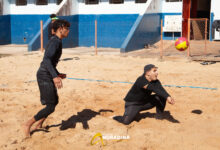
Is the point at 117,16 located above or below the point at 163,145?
above

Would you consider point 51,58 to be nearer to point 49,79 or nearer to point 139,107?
point 49,79

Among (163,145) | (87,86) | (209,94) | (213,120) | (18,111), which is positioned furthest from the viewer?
(87,86)

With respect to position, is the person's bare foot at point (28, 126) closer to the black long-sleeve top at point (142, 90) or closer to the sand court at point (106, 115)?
the sand court at point (106, 115)

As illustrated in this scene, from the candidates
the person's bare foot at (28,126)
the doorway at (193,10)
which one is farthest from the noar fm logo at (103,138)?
the doorway at (193,10)

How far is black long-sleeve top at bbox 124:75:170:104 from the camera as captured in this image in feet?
17.5

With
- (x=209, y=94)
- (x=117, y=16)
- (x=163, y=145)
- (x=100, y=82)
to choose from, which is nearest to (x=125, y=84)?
(x=100, y=82)

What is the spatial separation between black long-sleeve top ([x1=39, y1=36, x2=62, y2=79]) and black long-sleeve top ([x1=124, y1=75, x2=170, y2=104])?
1.53m

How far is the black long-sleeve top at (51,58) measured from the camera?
4.67 m

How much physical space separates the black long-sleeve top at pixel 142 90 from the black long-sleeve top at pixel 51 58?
1526 millimetres

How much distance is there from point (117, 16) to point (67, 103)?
47.1ft

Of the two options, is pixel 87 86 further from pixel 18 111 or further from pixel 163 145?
pixel 163 145

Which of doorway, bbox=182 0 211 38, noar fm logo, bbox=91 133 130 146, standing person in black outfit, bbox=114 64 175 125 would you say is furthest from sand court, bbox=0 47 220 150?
doorway, bbox=182 0 211 38

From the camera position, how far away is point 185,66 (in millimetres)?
12617

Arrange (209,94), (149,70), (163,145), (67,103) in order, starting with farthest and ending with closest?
(209,94) < (67,103) < (149,70) < (163,145)
